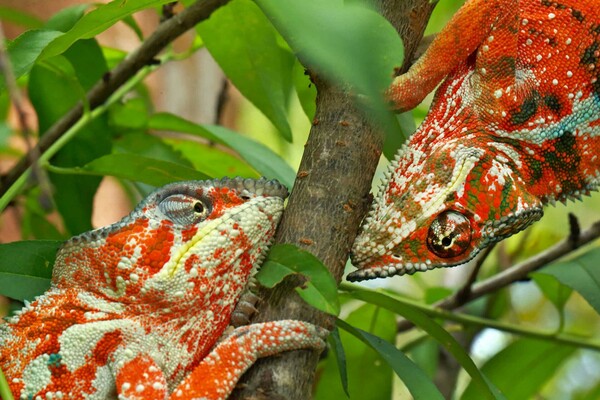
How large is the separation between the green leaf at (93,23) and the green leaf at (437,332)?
0.69 metres

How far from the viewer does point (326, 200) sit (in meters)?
1.40

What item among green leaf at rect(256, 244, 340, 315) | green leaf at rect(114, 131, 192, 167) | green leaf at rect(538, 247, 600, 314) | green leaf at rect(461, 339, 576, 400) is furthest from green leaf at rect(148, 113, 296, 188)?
green leaf at rect(461, 339, 576, 400)

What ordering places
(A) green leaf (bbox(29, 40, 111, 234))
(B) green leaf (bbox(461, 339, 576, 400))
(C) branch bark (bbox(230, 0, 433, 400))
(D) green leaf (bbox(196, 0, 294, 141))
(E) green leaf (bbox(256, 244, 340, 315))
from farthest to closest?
(B) green leaf (bbox(461, 339, 576, 400)) < (A) green leaf (bbox(29, 40, 111, 234)) < (D) green leaf (bbox(196, 0, 294, 141)) < (C) branch bark (bbox(230, 0, 433, 400)) < (E) green leaf (bbox(256, 244, 340, 315))

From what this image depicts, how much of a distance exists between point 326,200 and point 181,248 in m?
0.29

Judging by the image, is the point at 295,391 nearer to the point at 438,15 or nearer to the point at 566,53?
the point at 566,53

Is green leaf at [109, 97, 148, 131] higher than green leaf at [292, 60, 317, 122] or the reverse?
higher

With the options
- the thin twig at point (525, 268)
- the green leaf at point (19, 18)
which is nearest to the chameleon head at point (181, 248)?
the thin twig at point (525, 268)

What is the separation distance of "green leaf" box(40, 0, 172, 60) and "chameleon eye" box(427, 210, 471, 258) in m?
0.71

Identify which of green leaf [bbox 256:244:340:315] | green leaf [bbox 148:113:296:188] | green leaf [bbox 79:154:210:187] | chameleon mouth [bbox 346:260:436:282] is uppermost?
green leaf [bbox 148:113:296:188]

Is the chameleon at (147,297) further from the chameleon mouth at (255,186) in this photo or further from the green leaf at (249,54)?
the green leaf at (249,54)

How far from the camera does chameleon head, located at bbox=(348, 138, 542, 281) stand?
165 centimetres

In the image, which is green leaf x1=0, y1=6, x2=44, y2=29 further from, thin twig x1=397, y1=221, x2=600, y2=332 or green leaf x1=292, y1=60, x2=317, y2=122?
thin twig x1=397, y1=221, x2=600, y2=332

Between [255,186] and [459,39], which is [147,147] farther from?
[459,39]

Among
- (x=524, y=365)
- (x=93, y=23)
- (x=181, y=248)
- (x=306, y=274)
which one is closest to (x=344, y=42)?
(x=306, y=274)
